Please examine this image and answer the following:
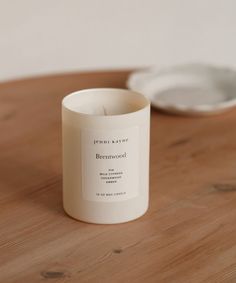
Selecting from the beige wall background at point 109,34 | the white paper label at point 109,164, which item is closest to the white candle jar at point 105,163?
the white paper label at point 109,164

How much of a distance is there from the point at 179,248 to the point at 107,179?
5.0 inches

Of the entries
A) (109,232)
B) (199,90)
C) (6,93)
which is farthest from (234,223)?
(6,93)

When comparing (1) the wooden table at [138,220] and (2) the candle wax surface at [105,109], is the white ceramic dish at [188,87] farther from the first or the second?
(2) the candle wax surface at [105,109]

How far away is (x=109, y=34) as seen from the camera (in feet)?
6.55

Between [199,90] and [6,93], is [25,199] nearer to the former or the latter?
[6,93]

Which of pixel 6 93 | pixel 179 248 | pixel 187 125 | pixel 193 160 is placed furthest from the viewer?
pixel 6 93

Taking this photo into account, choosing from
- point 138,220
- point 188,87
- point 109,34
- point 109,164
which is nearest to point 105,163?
point 109,164

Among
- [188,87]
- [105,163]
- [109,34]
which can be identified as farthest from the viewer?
[109,34]

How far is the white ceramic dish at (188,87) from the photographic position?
4.21 feet

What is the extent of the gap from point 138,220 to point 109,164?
10cm

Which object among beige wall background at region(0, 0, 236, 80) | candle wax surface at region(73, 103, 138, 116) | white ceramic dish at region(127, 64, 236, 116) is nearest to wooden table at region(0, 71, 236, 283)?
white ceramic dish at region(127, 64, 236, 116)

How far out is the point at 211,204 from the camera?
966 millimetres

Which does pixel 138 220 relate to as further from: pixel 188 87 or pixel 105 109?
pixel 188 87

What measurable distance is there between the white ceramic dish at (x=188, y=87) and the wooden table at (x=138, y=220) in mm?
28
